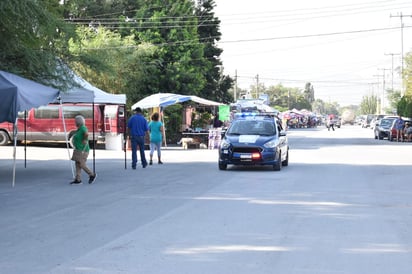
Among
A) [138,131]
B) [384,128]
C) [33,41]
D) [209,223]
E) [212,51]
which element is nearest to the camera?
[209,223]

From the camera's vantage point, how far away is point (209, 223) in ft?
34.5

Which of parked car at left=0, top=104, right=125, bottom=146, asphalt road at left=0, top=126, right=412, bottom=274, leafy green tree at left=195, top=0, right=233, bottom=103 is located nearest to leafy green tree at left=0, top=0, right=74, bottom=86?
asphalt road at left=0, top=126, right=412, bottom=274

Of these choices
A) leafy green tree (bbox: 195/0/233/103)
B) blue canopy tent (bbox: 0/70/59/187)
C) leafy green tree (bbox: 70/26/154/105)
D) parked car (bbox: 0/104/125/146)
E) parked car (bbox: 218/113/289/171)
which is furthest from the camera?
leafy green tree (bbox: 195/0/233/103)

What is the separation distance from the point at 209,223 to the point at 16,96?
7139mm

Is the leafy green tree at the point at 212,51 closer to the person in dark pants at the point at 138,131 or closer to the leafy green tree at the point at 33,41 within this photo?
the person in dark pants at the point at 138,131

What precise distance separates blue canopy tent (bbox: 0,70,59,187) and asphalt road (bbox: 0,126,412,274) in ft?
6.01

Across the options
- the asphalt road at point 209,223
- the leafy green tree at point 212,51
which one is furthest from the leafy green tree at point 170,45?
the asphalt road at point 209,223

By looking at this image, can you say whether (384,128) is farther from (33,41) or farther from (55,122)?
(33,41)

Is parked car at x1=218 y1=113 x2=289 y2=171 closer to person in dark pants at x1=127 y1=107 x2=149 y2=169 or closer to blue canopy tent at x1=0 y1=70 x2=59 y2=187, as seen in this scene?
person in dark pants at x1=127 y1=107 x2=149 y2=169

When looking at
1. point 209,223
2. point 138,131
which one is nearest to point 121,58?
point 138,131

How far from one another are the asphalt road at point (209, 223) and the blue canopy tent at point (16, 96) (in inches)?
72.1

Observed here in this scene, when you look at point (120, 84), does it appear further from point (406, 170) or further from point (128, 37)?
point (406, 170)

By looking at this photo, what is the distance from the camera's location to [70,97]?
1961 cm

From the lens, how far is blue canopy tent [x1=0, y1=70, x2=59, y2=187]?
51.1 ft
